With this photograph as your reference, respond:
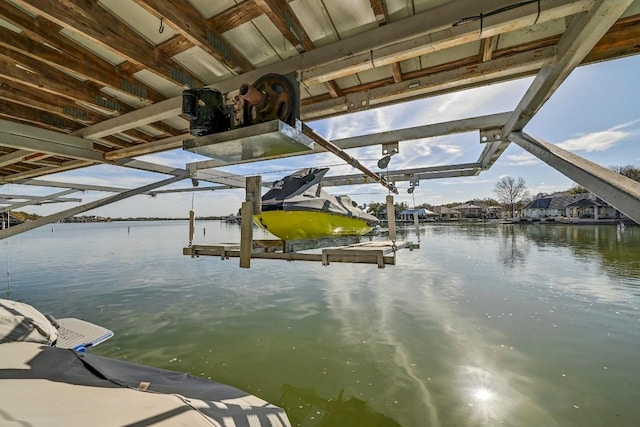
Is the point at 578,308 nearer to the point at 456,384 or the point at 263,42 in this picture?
the point at 456,384

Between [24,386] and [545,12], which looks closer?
[24,386]

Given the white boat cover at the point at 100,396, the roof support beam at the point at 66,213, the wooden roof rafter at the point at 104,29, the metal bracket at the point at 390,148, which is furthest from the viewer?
the roof support beam at the point at 66,213

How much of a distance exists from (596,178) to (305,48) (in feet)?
7.80

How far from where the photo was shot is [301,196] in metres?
4.61

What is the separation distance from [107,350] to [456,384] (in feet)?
16.4

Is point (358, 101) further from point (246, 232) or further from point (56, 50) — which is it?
point (56, 50)

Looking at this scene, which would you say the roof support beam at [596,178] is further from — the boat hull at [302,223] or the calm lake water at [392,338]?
the boat hull at [302,223]

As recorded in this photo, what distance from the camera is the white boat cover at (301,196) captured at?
14.5 feet

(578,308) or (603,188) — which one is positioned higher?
(603,188)

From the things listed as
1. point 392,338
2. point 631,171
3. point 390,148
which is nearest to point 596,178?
point 390,148

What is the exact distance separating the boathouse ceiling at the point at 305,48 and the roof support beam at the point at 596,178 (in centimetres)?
62

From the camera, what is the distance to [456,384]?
10.1ft

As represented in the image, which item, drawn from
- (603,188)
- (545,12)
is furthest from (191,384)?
(545,12)

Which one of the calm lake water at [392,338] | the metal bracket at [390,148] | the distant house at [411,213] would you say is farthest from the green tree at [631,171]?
the metal bracket at [390,148]
